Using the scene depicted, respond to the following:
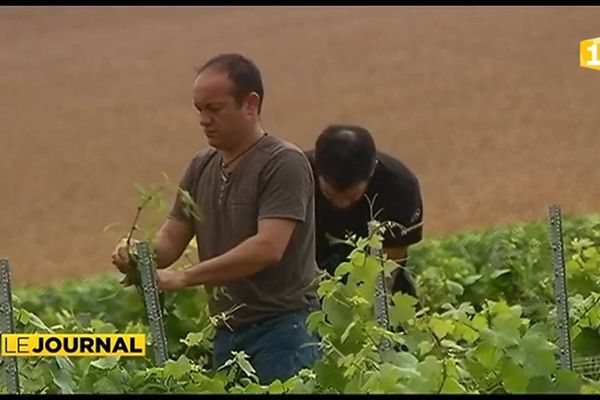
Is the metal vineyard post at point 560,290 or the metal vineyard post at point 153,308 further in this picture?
the metal vineyard post at point 153,308

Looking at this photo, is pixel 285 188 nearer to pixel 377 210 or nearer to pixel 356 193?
pixel 356 193

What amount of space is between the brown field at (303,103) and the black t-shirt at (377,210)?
222 inches

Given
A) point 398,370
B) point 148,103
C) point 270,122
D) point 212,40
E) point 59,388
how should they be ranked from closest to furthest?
point 398,370 → point 59,388 → point 270,122 → point 148,103 → point 212,40

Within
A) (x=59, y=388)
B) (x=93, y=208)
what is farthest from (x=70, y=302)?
(x=93, y=208)

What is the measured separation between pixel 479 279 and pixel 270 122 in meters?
10.3

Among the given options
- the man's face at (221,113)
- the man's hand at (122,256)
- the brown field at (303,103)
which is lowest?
the man's hand at (122,256)

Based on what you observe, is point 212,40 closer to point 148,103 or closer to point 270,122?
point 148,103

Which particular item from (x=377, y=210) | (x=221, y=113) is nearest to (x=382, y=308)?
(x=221, y=113)

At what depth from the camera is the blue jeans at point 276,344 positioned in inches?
171

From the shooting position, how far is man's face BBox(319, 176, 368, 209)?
16.3 feet

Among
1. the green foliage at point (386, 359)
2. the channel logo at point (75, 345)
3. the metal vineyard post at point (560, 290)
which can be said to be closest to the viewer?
the green foliage at point (386, 359)

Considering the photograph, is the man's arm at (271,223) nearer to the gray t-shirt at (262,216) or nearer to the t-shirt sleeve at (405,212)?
the gray t-shirt at (262,216)

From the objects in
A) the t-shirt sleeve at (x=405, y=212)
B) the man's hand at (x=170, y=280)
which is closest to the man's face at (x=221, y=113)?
the man's hand at (x=170, y=280)
